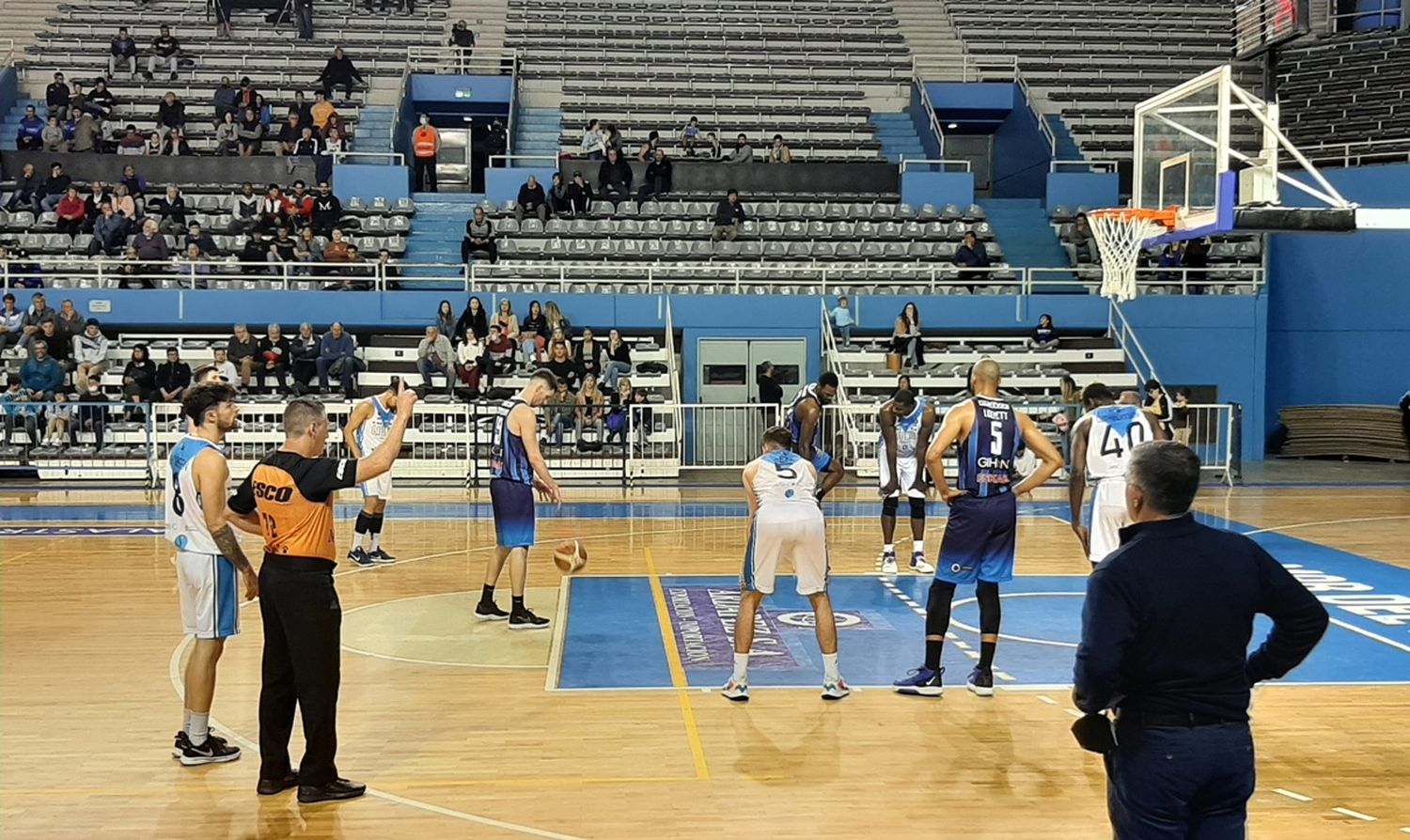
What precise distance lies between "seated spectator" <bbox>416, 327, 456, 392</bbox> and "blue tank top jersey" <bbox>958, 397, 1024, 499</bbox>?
1478cm

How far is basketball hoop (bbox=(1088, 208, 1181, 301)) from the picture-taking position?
48.5 feet

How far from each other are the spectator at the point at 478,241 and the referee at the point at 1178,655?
22.1 meters

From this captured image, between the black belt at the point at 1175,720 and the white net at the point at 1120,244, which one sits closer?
the black belt at the point at 1175,720

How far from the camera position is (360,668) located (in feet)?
29.5

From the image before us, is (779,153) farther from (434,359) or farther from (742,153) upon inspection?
(434,359)

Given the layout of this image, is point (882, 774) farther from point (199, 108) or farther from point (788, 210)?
point (199, 108)

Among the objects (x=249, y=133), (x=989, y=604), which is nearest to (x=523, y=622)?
(x=989, y=604)

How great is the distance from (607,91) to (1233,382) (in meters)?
16.8

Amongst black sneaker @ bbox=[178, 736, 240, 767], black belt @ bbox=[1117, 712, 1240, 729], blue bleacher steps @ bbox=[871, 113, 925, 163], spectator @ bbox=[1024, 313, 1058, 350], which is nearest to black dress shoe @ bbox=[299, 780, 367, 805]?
black sneaker @ bbox=[178, 736, 240, 767]

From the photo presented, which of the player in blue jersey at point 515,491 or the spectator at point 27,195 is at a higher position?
the spectator at point 27,195

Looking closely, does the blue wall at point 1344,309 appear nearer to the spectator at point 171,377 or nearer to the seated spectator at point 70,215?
the spectator at point 171,377

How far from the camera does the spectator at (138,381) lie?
66.8 feet

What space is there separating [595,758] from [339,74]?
1059 inches

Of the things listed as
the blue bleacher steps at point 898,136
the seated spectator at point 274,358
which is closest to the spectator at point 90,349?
the seated spectator at point 274,358
